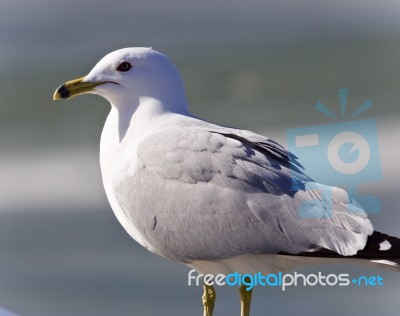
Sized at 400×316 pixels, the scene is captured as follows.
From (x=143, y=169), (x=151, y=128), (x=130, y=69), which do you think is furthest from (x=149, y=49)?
(x=143, y=169)

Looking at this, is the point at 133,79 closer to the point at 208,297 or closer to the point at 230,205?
the point at 230,205

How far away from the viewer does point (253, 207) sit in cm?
155

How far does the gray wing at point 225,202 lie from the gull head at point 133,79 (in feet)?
0.48

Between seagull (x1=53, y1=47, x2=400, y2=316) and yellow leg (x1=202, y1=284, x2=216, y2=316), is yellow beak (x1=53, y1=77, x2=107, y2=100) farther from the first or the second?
yellow leg (x1=202, y1=284, x2=216, y2=316)

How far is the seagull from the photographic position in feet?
5.01

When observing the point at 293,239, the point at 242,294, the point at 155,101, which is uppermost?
the point at 155,101

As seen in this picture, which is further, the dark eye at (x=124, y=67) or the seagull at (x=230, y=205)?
the dark eye at (x=124, y=67)

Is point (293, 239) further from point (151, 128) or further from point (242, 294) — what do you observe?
point (151, 128)

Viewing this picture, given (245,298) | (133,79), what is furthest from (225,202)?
(133,79)

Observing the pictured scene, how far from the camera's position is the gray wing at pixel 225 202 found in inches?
60.6

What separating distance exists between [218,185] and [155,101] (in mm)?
249

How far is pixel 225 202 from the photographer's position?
1559 mm

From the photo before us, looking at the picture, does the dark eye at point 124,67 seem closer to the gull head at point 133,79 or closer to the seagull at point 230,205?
the gull head at point 133,79

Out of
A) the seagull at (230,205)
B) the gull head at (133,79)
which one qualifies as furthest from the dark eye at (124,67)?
the seagull at (230,205)
